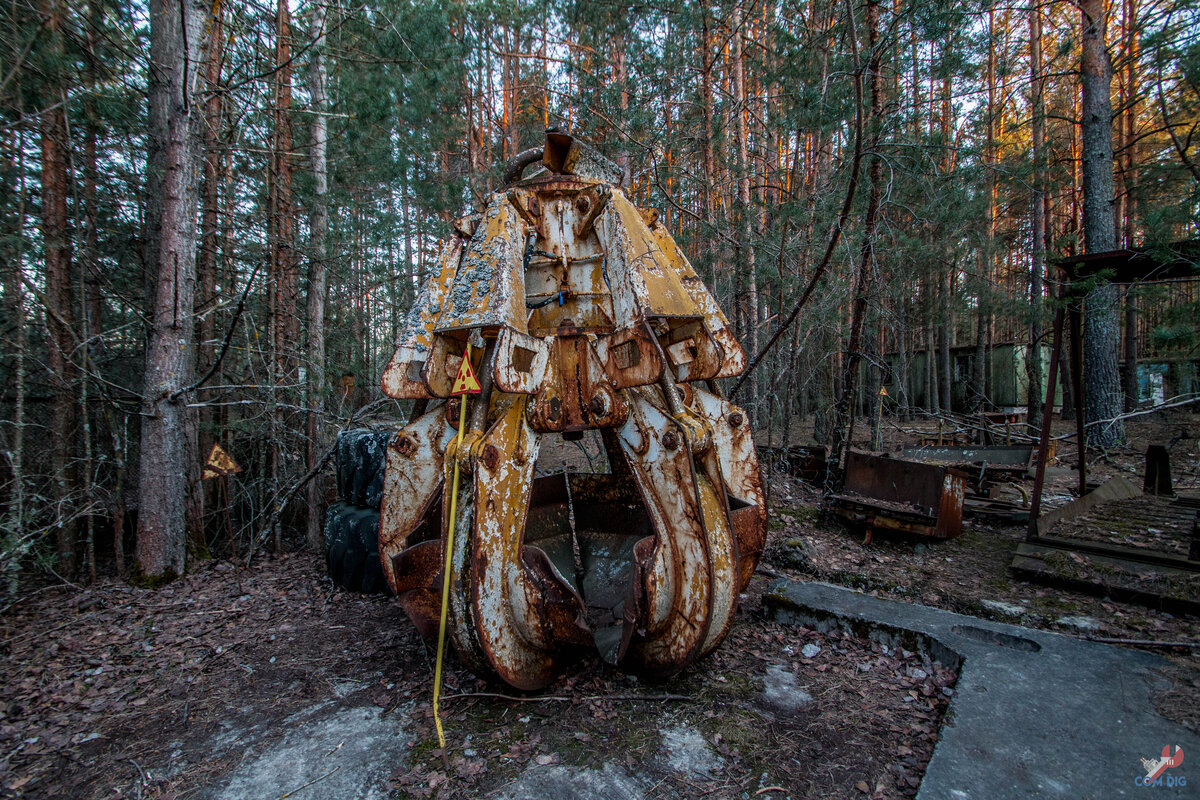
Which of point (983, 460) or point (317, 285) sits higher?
point (317, 285)

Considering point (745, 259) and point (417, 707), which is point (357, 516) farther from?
point (745, 259)

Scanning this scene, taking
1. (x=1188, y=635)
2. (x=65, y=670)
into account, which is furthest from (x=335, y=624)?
(x=1188, y=635)

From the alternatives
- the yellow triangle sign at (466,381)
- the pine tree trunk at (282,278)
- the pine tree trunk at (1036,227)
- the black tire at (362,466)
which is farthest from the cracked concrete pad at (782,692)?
the pine tree trunk at (1036,227)

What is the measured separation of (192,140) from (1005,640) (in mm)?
6971

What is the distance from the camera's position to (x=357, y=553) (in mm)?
4555

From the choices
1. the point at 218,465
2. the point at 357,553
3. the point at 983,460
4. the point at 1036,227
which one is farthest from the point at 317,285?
the point at 1036,227

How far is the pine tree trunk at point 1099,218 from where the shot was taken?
9844 mm

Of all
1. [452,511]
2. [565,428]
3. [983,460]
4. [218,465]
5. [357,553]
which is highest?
[565,428]

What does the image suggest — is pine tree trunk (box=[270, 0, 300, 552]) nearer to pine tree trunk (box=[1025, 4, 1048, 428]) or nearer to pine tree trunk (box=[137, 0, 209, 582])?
pine tree trunk (box=[137, 0, 209, 582])

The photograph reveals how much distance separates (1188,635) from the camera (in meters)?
3.24

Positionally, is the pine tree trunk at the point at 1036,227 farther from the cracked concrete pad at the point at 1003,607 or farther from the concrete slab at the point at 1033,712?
the concrete slab at the point at 1033,712

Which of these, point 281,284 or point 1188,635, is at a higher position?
point 281,284

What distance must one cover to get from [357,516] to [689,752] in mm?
3391

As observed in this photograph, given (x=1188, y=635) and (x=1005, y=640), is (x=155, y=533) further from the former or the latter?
(x=1188, y=635)
